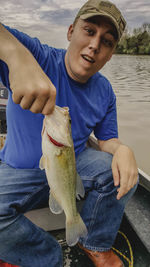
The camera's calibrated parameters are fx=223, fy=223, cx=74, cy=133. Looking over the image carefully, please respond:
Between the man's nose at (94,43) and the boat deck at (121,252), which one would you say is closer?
the man's nose at (94,43)

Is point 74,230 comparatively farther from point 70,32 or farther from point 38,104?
point 70,32

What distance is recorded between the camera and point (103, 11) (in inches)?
75.0

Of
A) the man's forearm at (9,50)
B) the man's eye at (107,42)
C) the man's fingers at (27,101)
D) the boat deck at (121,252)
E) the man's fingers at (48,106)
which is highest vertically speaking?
the man's eye at (107,42)

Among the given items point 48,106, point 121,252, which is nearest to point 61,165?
point 48,106

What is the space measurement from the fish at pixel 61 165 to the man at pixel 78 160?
0.29 meters

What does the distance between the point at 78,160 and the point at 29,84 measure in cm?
128

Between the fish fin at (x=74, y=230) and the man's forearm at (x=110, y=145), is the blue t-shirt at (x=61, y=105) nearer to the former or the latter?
the man's forearm at (x=110, y=145)

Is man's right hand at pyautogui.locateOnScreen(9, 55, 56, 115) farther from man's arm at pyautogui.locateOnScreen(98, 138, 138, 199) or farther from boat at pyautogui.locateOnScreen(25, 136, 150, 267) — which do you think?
boat at pyautogui.locateOnScreen(25, 136, 150, 267)

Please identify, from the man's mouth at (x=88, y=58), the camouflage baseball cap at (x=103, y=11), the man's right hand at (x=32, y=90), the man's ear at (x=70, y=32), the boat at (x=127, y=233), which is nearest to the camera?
the man's right hand at (x=32, y=90)

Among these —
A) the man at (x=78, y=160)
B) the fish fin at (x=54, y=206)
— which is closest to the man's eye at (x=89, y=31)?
the man at (x=78, y=160)

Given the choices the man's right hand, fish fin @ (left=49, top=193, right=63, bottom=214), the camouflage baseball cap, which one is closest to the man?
the camouflage baseball cap

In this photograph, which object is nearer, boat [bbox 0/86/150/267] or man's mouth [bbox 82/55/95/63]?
man's mouth [bbox 82/55/95/63]

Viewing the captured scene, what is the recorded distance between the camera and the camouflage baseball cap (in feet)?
6.19

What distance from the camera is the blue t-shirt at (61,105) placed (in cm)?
185
